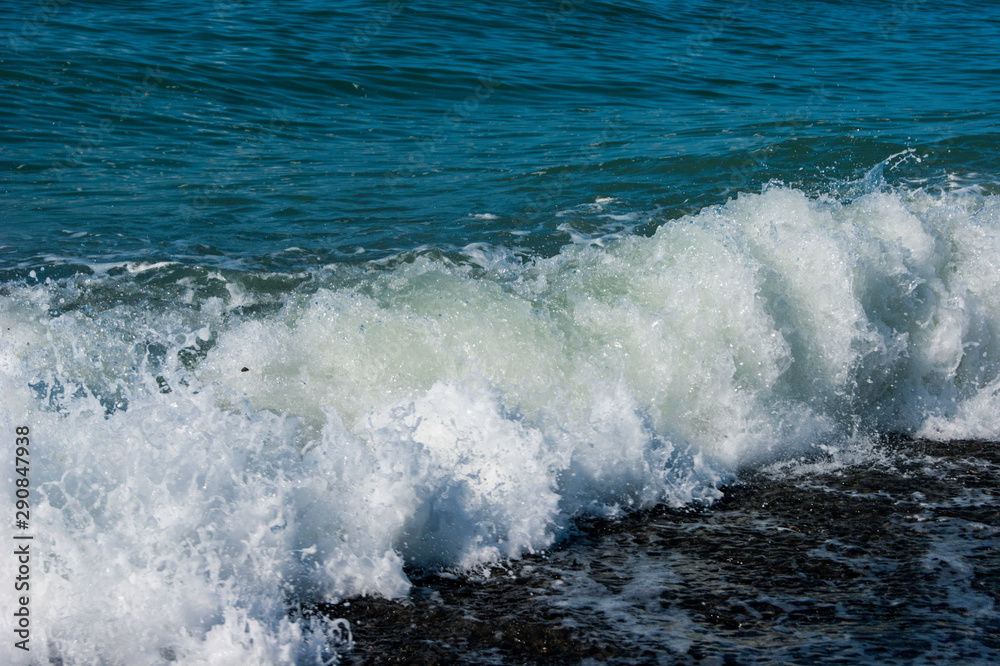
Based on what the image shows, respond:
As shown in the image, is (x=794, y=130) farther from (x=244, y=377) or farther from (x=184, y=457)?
(x=184, y=457)

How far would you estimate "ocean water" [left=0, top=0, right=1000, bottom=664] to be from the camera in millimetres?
3562

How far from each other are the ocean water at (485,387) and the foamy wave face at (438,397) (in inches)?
0.8

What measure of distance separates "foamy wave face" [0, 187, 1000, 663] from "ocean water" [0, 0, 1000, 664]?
0.07 ft

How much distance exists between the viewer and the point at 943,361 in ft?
21.0

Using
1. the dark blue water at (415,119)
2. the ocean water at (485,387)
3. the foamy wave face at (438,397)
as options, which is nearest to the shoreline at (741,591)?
the ocean water at (485,387)

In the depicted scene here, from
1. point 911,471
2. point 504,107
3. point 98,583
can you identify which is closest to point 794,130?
point 504,107

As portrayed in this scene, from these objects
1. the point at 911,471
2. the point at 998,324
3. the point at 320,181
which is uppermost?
the point at 320,181

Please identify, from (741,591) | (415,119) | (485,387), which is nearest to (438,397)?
(485,387)

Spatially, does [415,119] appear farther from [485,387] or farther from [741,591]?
[741,591]

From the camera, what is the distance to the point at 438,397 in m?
4.77

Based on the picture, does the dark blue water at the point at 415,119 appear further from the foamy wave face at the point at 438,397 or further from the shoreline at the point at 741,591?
the shoreline at the point at 741,591

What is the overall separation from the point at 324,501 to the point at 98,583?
0.97m

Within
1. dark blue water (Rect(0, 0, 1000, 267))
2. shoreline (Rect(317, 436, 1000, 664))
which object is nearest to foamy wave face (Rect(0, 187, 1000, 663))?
shoreline (Rect(317, 436, 1000, 664))

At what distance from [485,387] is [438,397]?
0.85 feet
